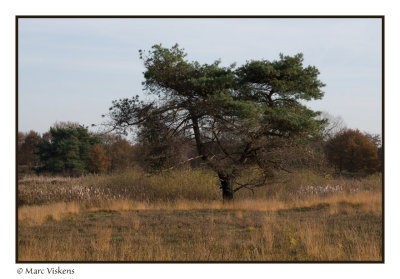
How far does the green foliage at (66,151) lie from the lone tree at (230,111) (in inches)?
941

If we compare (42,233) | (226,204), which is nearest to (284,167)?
(226,204)

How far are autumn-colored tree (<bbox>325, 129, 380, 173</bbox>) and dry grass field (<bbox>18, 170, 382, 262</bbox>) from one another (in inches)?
533

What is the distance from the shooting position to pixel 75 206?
17.5 meters

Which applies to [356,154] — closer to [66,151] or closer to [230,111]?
[230,111]

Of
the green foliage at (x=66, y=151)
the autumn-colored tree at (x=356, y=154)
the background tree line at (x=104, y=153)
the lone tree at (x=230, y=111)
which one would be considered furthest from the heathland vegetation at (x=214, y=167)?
the green foliage at (x=66, y=151)

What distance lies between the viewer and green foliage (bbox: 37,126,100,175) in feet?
131

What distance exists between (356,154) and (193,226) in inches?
1095

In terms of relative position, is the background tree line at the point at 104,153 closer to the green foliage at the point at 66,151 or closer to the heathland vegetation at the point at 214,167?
the green foliage at the point at 66,151

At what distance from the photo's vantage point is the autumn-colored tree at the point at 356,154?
35.8 meters

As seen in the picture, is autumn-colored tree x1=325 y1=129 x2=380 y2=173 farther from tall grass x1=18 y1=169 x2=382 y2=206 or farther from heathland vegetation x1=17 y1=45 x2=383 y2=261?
heathland vegetation x1=17 y1=45 x2=383 y2=261

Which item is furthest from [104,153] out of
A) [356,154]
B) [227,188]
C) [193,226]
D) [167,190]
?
[193,226]

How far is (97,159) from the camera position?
44875 mm

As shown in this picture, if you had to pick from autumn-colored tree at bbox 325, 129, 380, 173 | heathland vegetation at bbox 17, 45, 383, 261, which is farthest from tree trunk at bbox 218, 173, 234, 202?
autumn-colored tree at bbox 325, 129, 380, 173
